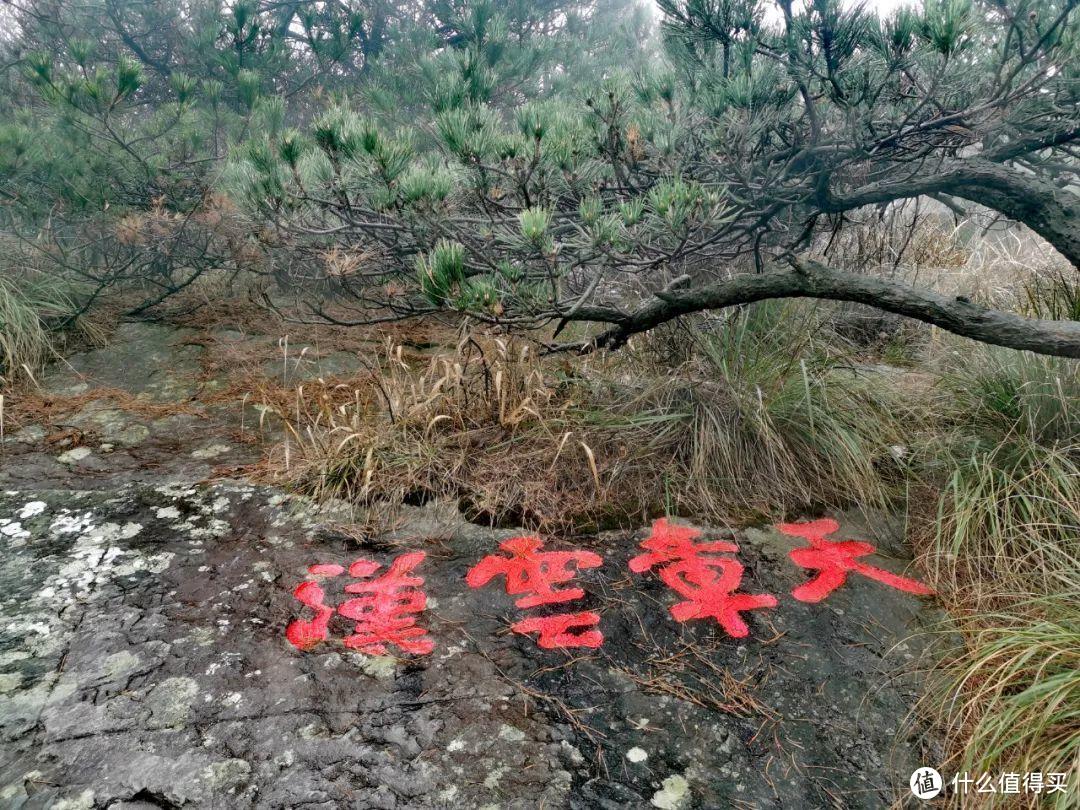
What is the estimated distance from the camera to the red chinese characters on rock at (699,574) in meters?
2.03

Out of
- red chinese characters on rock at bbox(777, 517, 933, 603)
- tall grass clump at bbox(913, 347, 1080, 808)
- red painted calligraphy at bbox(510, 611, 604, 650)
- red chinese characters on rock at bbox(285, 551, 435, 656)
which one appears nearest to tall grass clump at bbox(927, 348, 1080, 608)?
tall grass clump at bbox(913, 347, 1080, 808)

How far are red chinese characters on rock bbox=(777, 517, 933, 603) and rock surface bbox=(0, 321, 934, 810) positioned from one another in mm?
46

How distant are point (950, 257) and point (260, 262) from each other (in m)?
4.52

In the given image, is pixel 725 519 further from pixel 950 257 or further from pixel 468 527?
pixel 950 257

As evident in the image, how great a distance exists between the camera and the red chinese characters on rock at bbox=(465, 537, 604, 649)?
194 centimetres

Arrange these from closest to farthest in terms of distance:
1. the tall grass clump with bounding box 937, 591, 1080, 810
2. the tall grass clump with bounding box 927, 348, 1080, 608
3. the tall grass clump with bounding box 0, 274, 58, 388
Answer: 1. the tall grass clump with bounding box 937, 591, 1080, 810
2. the tall grass clump with bounding box 927, 348, 1080, 608
3. the tall grass clump with bounding box 0, 274, 58, 388

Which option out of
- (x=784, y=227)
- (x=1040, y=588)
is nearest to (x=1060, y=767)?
(x=1040, y=588)

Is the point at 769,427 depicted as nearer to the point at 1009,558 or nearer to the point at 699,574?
the point at 699,574

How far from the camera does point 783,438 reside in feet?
8.77

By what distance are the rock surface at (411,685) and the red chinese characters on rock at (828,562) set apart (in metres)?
0.05

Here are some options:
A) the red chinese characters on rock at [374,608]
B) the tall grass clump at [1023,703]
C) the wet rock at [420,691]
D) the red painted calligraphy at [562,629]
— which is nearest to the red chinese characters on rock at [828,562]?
the wet rock at [420,691]

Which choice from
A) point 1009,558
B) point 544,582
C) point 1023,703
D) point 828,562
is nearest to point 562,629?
point 544,582

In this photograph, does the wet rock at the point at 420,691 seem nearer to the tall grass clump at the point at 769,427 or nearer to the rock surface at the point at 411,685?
the rock surface at the point at 411,685

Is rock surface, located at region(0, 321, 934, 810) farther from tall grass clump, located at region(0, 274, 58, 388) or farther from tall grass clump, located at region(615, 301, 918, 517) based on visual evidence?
tall grass clump, located at region(0, 274, 58, 388)
